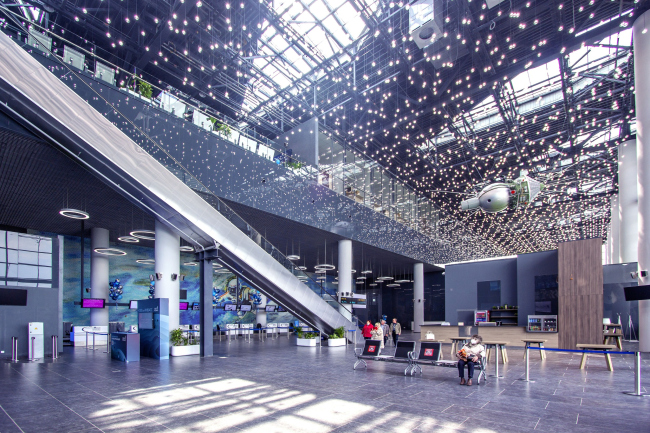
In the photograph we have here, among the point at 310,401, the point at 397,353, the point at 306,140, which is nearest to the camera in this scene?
the point at 310,401

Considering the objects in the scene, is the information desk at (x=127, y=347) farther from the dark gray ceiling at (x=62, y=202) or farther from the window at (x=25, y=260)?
the dark gray ceiling at (x=62, y=202)

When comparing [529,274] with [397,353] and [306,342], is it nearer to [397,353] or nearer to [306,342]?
[306,342]

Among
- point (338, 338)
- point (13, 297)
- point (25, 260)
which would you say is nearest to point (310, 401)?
point (13, 297)

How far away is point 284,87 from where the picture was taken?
2036cm

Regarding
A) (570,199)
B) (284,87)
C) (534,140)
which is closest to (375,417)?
(284,87)

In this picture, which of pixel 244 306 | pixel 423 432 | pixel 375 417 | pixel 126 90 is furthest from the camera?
pixel 244 306

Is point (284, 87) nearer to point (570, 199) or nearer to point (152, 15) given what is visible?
point (152, 15)

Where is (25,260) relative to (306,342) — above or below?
above

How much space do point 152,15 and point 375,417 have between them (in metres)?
16.2

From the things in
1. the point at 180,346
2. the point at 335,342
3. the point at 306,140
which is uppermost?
the point at 306,140

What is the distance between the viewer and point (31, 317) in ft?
44.3

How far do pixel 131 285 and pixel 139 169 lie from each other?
14.8 metres

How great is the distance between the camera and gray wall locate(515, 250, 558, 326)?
57.3ft

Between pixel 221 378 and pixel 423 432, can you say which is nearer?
pixel 423 432
